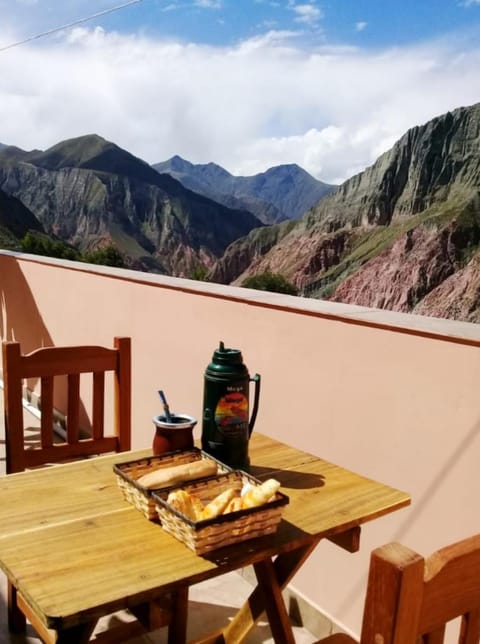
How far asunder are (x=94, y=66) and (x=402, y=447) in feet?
165

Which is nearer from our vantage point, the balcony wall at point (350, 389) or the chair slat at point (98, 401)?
the balcony wall at point (350, 389)

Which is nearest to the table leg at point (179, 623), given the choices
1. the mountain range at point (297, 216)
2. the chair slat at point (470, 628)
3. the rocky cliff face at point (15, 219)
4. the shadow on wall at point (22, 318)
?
the chair slat at point (470, 628)

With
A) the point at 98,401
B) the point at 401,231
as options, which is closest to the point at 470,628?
the point at 98,401

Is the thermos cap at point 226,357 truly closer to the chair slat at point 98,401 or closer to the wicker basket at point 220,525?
the wicker basket at point 220,525

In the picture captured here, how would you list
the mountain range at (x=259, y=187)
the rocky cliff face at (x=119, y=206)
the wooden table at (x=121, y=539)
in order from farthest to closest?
the mountain range at (x=259, y=187) < the rocky cliff face at (x=119, y=206) < the wooden table at (x=121, y=539)

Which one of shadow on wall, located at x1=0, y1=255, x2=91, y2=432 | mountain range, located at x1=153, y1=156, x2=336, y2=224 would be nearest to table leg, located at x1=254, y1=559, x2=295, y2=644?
shadow on wall, located at x1=0, y1=255, x2=91, y2=432

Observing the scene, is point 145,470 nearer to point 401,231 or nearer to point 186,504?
point 186,504

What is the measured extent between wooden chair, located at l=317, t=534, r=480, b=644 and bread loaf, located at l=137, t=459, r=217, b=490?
0.59 metres

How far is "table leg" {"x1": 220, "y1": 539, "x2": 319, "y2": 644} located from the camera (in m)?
1.32

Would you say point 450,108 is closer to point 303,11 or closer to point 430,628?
point 303,11

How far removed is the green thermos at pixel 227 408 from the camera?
127cm

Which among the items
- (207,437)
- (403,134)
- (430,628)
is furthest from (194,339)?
(403,134)

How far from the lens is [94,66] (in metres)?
46.9

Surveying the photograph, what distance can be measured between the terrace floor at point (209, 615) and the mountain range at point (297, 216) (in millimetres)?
30169
